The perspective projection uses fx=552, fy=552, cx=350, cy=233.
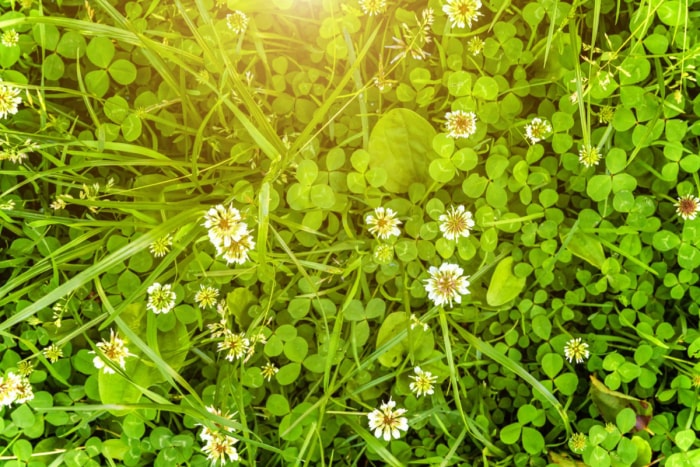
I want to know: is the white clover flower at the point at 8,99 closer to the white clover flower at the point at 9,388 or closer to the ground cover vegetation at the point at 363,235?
the ground cover vegetation at the point at 363,235

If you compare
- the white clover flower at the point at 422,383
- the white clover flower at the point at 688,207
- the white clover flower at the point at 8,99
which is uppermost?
the white clover flower at the point at 8,99

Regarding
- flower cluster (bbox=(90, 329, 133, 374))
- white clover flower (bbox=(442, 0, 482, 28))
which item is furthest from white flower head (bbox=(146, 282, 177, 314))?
white clover flower (bbox=(442, 0, 482, 28))

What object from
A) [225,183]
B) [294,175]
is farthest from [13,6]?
[294,175]

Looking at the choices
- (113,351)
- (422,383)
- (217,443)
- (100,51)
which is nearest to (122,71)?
(100,51)

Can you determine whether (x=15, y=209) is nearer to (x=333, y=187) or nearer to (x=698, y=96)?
(x=333, y=187)

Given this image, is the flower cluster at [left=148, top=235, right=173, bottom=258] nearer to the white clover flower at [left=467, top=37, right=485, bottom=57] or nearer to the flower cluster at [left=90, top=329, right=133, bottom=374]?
the flower cluster at [left=90, top=329, right=133, bottom=374]

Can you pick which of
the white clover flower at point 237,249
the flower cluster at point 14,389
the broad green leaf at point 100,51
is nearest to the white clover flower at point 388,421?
the white clover flower at point 237,249
